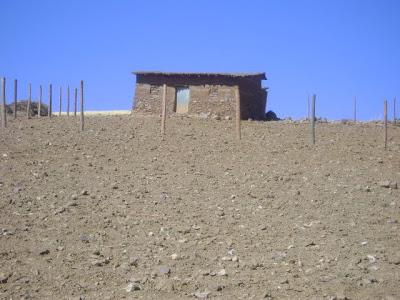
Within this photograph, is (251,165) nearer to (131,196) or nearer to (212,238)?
(131,196)

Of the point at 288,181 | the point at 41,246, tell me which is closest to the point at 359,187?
the point at 288,181

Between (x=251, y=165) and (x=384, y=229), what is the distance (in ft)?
14.0

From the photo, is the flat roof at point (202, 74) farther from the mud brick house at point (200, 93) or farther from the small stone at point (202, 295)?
the small stone at point (202, 295)

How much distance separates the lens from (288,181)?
396 inches

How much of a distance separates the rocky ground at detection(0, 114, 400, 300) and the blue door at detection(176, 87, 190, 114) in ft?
34.2

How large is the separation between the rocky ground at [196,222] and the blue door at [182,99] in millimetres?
10422

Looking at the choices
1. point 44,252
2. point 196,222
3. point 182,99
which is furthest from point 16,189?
point 182,99

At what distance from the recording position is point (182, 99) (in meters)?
24.0

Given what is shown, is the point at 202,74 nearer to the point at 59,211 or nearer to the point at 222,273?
the point at 59,211

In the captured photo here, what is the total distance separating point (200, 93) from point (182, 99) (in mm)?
1033

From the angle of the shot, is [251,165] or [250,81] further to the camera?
[250,81]

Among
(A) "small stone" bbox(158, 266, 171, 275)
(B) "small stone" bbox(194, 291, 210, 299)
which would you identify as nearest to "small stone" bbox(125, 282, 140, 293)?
(A) "small stone" bbox(158, 266, 171, 275)

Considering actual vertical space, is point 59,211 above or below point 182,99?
below

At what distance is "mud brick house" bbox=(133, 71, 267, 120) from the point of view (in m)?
23.0
